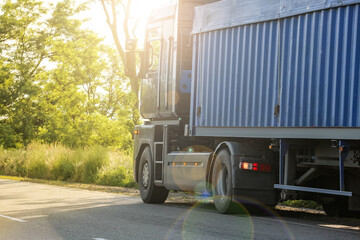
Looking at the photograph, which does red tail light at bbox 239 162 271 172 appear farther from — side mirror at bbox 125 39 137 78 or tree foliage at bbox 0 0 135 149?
tree foliage at bbox 0 0 135 149

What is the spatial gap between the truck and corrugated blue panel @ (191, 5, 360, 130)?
0.06 feet

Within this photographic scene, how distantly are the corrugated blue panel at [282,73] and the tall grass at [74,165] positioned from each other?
395 inches

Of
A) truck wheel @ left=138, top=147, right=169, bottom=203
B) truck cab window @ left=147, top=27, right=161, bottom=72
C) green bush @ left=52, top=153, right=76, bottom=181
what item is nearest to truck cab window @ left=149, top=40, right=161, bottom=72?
truck cab window @ left=147, top=27, right=161, bottom=72

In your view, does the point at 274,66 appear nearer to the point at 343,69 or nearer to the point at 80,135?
the point at 343,69

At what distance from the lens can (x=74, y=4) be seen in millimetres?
48656

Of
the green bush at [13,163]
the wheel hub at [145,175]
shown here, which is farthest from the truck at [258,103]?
the green bush at [13,163]

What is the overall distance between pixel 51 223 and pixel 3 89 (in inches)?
1465

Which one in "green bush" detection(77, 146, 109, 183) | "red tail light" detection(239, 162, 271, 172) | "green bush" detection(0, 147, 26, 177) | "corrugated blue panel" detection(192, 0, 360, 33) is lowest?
"green bush" detection(0, 147, 26, 177)

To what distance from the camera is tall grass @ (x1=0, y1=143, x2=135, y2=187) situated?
23.7 meters

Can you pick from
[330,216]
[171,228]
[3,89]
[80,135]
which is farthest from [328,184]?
[3,89]

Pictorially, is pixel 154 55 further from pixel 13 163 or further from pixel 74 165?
pixel 13 163

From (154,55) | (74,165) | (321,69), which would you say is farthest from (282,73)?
(74,165)

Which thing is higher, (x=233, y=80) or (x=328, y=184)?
(x=233, y=80)

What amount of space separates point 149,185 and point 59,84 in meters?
26.8
